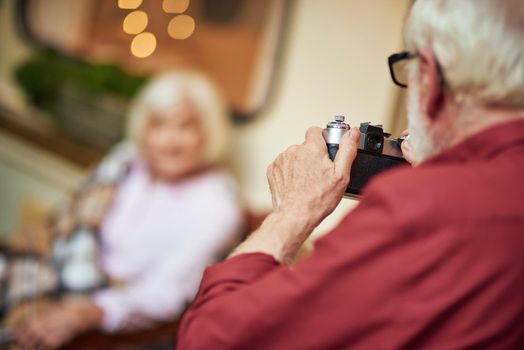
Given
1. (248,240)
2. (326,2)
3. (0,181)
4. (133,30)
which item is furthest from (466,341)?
(0,181)

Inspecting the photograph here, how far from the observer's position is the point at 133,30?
3018 mm

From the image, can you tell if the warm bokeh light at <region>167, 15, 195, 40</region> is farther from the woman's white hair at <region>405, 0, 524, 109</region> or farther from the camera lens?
the woman's white hair at <region>405, 0, 524, 109</region>

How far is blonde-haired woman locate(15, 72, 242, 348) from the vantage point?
6.89 ft

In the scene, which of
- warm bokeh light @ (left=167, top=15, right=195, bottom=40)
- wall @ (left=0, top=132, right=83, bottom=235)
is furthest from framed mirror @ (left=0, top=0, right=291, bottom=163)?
wall @ (left=0, top=132, right=83, bottom=235)

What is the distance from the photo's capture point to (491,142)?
2.14 feet

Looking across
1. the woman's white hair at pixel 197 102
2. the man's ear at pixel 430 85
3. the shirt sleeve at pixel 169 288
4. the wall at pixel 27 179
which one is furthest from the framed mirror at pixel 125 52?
the man's ear at pixel 430 85

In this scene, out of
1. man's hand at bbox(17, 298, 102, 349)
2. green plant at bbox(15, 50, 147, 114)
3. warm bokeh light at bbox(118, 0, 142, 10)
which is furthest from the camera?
warm bokeh light at bbox(118, 0, 142, 10)

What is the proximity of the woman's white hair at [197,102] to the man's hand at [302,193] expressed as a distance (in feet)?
5.00

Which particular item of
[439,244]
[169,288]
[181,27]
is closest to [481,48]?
[439,244]

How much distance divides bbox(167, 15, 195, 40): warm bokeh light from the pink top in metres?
0.69

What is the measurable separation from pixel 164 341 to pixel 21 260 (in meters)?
0.59

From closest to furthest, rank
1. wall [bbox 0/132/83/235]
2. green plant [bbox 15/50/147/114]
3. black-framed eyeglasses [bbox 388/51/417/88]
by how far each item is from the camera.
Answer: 1. black-framed eyeglasses [bbox 388/51/417/88]
2. green plant [bbox 15/50/147/114]
3. wall [bbox 0/132/83/235]

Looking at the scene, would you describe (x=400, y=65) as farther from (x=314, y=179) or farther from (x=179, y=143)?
(x=179, y=143)

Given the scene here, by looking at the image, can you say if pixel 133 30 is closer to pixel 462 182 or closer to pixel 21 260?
pixel 21 260
